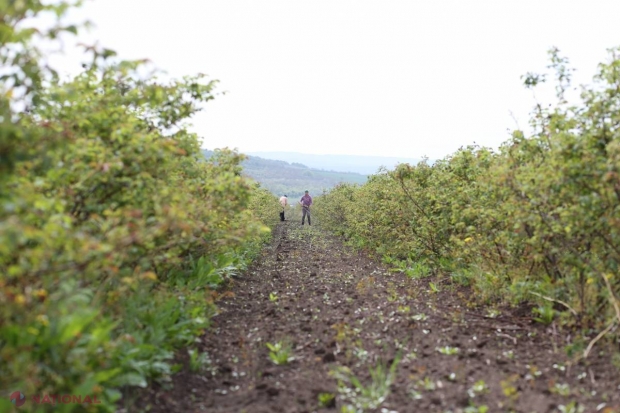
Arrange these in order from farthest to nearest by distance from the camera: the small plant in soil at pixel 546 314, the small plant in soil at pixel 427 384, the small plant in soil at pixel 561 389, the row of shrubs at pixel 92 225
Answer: the small plant in soil at pixel 546 314 < the small plant in soil at pixel 427 384 < the small plant in soil at pixel 561 389 < the row of shrubs at pixel 92 225

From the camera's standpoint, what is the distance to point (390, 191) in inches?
450

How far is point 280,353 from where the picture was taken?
4934 mm

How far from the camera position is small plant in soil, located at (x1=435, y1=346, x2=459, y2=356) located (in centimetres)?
481

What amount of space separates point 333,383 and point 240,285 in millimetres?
4737

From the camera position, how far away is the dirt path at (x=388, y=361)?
3.85 meters

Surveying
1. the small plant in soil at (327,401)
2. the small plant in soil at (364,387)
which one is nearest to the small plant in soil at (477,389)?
the small plant in soil at (364,387)

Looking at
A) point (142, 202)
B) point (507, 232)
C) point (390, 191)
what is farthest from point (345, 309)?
point (390, 191)

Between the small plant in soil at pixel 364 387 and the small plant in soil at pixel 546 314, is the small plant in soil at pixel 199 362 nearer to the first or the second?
the small plant in soil at pixel 364 387

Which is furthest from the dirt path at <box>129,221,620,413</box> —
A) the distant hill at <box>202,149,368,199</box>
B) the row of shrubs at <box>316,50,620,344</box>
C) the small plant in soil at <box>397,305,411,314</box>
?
the distant hill at <box>202,149,368,199</box>

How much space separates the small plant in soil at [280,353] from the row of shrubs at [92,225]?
2.66 ft

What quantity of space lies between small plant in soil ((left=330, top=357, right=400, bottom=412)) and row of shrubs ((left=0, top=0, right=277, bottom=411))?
1.47 meters

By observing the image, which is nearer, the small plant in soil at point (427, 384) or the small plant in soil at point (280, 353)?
the small plant in soil at point (427, 384)

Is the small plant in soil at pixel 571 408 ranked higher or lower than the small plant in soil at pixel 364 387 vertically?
higher

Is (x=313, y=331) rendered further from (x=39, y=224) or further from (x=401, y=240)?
(x=401, y=240)
